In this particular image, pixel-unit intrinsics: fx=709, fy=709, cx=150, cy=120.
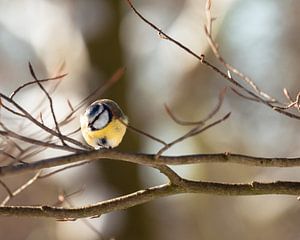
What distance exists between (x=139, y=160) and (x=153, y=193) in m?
0.17

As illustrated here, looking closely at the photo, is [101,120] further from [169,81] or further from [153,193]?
[169,81]

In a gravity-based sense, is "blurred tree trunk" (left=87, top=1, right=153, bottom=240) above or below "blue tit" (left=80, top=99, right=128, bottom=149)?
above

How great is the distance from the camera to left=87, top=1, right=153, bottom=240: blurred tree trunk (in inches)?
113

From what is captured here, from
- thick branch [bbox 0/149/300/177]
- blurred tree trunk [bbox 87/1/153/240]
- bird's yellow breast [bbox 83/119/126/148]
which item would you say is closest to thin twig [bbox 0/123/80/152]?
thick branch [bbox 0/149/300/177]

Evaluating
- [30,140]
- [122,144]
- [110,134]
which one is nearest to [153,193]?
[110,134]

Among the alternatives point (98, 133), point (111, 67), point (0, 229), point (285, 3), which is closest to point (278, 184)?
point (98, 133)

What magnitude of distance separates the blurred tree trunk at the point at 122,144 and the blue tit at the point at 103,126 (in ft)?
5.95

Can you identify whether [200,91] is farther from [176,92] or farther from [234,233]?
[234,233]

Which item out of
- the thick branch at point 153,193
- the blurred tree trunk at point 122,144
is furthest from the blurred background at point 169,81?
the thick branch at point 153,193

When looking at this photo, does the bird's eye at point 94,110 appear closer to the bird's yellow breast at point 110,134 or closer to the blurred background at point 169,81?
the bird's yellow breast at point 110,134

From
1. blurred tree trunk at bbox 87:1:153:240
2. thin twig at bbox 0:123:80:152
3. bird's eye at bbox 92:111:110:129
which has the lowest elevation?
thin twig at bbox 0:123:80:152

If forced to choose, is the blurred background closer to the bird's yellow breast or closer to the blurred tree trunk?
the blurred tree trunk

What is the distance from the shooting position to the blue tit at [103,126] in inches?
40.3

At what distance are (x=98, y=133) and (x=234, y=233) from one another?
2.38m
